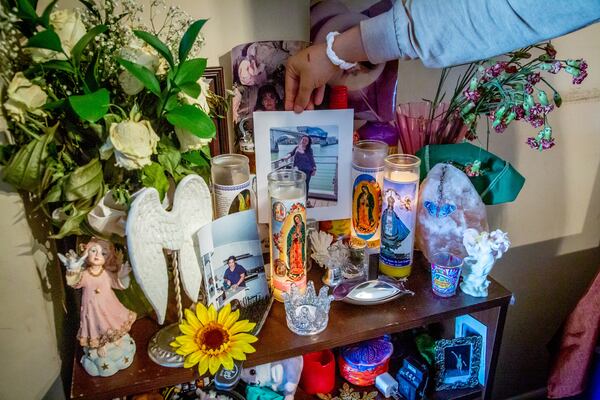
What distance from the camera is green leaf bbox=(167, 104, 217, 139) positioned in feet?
2.42

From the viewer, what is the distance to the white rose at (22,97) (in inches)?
26.6

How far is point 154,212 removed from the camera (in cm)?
76

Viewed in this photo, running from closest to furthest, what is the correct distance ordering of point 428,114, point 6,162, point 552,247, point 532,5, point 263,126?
point 6,162 → point 532,5 → point 263,126 → point 428,114 → point 552,247

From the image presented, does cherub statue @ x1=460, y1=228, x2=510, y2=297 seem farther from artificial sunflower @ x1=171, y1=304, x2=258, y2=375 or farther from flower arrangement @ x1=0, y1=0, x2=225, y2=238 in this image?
flower arrangement @ x1=0, y1=0, x2=225, y2=238

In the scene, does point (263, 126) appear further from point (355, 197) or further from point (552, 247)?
point (552, 247)

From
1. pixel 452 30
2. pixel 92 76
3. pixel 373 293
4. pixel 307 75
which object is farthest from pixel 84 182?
pixel 452 30

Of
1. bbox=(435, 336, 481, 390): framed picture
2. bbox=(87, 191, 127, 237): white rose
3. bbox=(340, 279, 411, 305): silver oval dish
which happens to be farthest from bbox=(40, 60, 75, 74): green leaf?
bbox=(435, 336, 481, 390): framed picture

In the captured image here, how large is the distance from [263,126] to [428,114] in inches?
17.1

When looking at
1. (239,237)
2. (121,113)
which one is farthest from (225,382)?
(121,113)

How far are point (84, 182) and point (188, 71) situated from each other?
9.6 inches

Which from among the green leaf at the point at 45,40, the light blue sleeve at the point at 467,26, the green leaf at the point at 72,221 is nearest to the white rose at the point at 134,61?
the green leaf at the point at 45,40

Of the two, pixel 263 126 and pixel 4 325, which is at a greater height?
pixel 263 126

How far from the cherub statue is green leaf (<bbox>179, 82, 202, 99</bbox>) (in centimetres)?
64

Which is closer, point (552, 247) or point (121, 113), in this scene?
point (121, 113)
